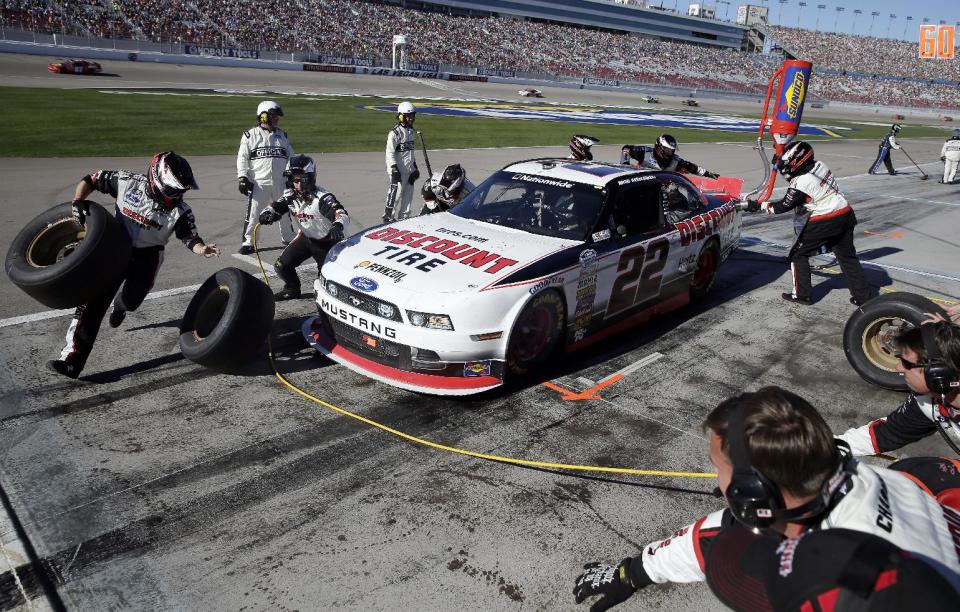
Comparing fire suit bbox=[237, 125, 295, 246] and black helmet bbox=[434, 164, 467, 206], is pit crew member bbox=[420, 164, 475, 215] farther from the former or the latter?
fire suit bbox=[237, 125, 295, 246]

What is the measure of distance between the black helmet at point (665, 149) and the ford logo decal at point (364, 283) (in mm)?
6030

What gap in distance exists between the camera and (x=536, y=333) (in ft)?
18.4

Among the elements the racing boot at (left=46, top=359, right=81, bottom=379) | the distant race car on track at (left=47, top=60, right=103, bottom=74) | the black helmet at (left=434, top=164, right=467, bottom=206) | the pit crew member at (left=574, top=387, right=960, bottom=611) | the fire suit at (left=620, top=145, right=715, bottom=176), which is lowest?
the racing boot at (left=46, top=359, right=81, bottom=379)

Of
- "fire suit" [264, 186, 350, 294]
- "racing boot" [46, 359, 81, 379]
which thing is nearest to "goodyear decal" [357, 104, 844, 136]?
"fire suit" [264, 186, 350, 294]

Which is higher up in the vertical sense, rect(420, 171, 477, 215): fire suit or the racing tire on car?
rect(420, 171, 477, 215): fire suit

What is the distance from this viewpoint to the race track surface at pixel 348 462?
3.40 metres

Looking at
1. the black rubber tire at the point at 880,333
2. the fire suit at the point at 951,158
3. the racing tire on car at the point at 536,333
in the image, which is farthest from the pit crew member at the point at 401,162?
the fire suit at the point at 951,158

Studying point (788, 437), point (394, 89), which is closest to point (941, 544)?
point (788, 437)

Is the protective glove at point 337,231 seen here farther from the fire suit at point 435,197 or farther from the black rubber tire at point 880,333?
the black rubber tire at point 880,333

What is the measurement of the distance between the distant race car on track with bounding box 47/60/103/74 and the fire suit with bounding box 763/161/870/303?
3169cm

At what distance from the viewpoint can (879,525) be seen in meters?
1.91

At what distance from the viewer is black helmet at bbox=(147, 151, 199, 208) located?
5.54 metres

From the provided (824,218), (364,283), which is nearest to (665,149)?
(824,218)

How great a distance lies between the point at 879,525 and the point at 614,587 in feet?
4.07
